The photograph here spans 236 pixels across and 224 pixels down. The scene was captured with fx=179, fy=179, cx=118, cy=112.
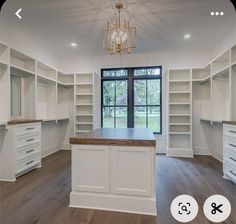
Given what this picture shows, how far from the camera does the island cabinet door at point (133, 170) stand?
80.5 inches

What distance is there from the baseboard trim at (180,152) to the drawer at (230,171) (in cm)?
154

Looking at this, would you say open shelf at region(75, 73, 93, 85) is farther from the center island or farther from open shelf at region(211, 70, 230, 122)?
the center island

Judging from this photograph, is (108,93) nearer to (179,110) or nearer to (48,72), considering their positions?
(48,72)

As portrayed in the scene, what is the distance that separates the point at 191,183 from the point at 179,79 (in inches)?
117

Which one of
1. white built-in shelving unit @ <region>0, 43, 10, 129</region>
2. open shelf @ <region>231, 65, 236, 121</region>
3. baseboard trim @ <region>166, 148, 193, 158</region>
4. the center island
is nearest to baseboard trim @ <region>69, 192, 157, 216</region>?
the center island

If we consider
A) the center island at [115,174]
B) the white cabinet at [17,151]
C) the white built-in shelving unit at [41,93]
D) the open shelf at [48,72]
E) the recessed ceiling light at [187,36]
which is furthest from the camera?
the open shelf at [48,72]

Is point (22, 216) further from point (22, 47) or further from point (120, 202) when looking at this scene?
point (22, 47)

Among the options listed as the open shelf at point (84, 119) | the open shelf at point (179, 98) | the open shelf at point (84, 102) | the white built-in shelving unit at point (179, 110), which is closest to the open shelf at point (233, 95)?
the white built-in shelving unit at point (179, 110)

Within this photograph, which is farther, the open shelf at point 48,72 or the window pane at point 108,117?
the window pane at point 108,117

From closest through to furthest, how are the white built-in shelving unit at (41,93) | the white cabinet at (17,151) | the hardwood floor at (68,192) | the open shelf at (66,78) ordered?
the hardwood floor at (68,192) < the white cabinet at (17,151) < the white built-in shelving unit at (41,93) < the open shelf at (66,78)

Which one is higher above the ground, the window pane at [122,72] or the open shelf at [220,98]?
the window pane at [122,72]

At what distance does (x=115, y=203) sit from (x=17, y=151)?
6.71 feet

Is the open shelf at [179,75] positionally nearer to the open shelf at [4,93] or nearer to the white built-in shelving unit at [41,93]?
the white built-in shelving unit at [41,93]

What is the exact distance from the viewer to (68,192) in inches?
102
